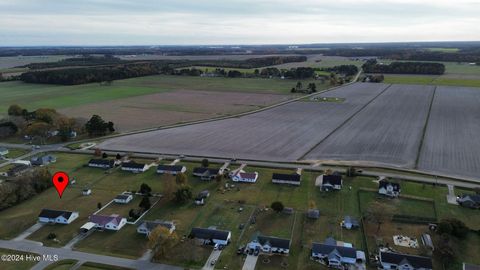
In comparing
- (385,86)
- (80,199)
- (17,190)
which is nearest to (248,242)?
(80,199)

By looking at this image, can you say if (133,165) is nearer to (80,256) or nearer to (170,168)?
(170,168)

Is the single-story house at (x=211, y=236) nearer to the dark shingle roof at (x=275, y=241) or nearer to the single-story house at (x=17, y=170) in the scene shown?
the dark shingle roof at (x=275, y=241)

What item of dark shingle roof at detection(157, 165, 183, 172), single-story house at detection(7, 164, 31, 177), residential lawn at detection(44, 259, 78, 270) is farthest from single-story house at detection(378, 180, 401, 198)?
single-story house at detection(7, 164, 31, 177)

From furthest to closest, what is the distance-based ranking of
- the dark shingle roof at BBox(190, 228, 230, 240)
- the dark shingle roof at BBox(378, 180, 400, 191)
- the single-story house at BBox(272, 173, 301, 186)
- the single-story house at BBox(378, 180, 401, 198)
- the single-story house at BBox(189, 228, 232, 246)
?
the single-story house at BBox(272, 173, 301, 186) → the dark shingle roof at BBox(378, 180, 400, 191) → the single-story house at BBox(378, 180, 401, 198) → the dark shingle roof at BBox(190, 228, 230, 240) → the single-story house at BBox(189, 228, 232, 246)

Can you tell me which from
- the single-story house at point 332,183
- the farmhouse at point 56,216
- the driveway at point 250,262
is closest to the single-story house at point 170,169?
the farmhouse at point 56,216

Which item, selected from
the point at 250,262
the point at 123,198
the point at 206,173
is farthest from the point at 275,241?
the point at 123,198

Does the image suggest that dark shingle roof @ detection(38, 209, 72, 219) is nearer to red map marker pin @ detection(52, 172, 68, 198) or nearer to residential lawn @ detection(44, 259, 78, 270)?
red map marker pin @ detection(52, 172, 68, 198)

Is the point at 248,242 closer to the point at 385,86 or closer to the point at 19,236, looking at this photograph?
the point at 19,236

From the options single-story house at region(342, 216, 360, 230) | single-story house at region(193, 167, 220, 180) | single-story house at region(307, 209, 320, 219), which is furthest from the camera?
single-story house at region(193, 167, 220, 180)
